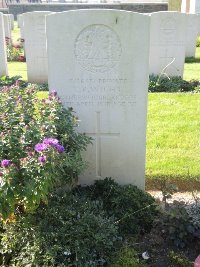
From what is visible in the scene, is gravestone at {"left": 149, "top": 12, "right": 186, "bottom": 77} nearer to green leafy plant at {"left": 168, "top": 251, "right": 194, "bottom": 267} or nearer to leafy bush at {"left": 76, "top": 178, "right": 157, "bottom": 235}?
leafy bush at {"left": 76, "top": 178, "right": 157, "bottom": 235}

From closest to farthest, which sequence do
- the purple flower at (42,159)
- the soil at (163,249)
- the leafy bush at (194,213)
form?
the purple flower at (42,159) → the soil at (163,249) → the leafy bush at (194,213)

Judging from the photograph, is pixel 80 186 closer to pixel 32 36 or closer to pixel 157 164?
pixel 157 164

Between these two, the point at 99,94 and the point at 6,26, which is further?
the point at 6,26

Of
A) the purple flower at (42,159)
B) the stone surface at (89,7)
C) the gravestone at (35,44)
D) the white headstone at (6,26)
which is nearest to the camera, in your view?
the purple flower at (42,159)

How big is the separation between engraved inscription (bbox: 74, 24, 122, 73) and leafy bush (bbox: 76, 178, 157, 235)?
1.12 meters

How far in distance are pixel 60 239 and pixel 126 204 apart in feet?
2.73

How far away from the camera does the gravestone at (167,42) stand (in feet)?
27.6

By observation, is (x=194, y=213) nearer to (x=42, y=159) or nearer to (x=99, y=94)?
(x=99, y=94)

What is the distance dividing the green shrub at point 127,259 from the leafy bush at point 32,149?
2.35 feet

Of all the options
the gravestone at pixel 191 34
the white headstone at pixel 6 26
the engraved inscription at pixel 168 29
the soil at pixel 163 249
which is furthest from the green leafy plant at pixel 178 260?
the white headstone at pixel 6 26

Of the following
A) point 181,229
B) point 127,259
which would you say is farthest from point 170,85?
point 127,259

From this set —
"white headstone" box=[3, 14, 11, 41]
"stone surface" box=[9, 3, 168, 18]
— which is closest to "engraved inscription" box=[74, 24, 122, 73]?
"white headstone" box=[3, 14, 11, 41]

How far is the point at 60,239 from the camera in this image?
2.67 metres

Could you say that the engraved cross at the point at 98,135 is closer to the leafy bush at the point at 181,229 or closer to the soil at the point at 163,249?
the soil at the point at 163,249
